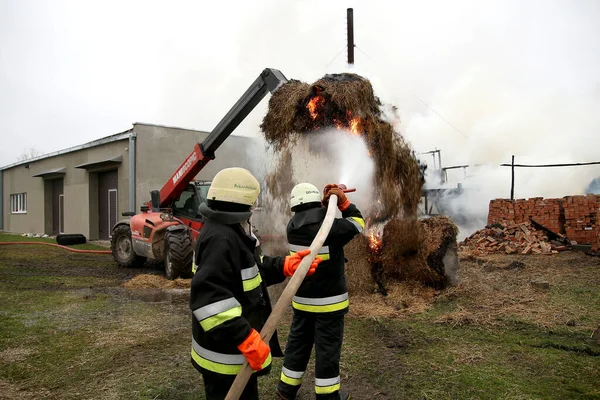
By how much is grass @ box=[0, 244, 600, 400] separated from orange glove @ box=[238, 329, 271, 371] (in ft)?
5.41

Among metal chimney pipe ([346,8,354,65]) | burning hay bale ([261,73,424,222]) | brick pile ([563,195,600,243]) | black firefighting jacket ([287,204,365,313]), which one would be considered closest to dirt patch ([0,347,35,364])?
black firefighting jacket ([287,204,365,313])

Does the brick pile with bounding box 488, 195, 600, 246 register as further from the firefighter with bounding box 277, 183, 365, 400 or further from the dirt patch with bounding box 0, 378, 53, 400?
the dirt patch with bounding box 0, 378, 53, 400

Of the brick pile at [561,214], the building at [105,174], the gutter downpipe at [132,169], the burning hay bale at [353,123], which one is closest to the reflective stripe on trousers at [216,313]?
the burning hay bale at [353,123]

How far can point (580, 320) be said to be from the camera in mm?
5625

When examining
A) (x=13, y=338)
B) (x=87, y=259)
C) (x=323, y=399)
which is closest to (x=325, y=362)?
(x=323, y=399)

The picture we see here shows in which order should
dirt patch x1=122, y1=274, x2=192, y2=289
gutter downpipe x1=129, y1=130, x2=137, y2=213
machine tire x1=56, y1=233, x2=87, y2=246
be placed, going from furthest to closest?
gutter downpipe x1=129, y1=130, x2=137, y2=213
machine tire x1=56, y1=233, x2=87, y2=246
dirt patch x1=122, y1=274, x2=192, y2=289

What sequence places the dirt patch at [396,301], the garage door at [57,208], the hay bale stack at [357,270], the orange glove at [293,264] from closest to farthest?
the orange glove at [293,264] < the dirt patch at [396,301] < the hay bale stack at [357,270] < the garage door at [57,208]

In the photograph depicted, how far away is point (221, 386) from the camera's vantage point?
94.8 inches

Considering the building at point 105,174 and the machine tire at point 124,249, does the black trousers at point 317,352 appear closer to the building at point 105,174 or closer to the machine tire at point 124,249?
the machine tire at point 124,249

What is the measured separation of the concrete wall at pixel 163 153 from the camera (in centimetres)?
1619

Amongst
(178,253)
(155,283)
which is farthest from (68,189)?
(178,253)

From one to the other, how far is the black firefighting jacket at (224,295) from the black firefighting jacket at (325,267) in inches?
35.8

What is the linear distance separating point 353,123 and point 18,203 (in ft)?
87.7

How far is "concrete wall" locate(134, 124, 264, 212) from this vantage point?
1619 cm
